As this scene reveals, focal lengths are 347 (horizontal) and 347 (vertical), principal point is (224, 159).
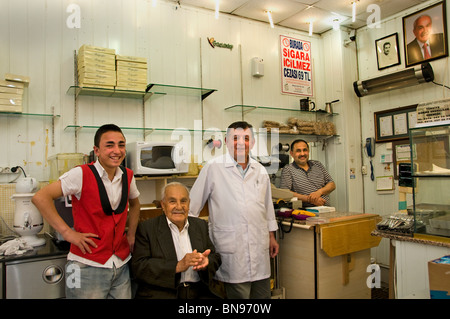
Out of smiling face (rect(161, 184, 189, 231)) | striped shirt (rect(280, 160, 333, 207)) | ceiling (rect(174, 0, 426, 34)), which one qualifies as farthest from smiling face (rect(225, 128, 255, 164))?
ceiling (rect(174, 0, 426, 34))

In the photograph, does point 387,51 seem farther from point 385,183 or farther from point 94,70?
point 94,70

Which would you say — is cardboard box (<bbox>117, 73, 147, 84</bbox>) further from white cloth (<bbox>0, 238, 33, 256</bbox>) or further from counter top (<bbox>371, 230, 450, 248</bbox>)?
counter top (<bbox>371, 230, 450, 248</bbox>)

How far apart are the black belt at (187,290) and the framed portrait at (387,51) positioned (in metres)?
3.63

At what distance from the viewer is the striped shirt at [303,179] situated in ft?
11.6

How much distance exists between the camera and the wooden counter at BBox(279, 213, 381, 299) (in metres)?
2.75

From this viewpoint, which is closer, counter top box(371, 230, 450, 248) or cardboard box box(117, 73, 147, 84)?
counter top box(371, 230, 450, 248)

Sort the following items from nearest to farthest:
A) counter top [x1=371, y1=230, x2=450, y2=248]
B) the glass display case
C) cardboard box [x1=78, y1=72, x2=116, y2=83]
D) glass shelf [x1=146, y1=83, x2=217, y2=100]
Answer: counter top [x1=371, y1=230, x2=450, y2=248]
the glass display case
cardboard box [x1=78, y1=72, x2=116, y2=83]
glass shelf [x1=146, y1=83, x2=217, y2=100]

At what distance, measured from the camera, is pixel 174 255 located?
202cm

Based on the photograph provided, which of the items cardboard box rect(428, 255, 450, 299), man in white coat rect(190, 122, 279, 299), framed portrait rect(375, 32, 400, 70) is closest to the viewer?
cardboard box rect(428, 255, 450, 299)

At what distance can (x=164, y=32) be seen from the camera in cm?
377

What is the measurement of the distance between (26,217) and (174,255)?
43.4 inches

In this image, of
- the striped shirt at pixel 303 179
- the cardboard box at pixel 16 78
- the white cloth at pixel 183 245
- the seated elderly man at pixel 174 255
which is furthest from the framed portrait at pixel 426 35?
the cardboard box at pixel 16 78

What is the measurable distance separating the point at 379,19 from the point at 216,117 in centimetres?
239

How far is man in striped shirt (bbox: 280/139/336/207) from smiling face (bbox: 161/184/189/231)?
1610 mm
